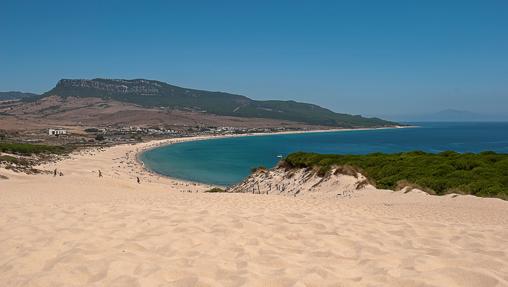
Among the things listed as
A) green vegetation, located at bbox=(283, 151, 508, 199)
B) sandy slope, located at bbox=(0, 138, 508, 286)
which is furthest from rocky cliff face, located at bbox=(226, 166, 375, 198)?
sandy slope, located at bbox=(0, 138, 508, 286)

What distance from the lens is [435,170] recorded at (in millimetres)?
20531

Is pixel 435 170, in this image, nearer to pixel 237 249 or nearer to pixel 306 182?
pixel 306 182

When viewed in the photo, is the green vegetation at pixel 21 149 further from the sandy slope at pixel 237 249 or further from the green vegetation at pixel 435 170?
the sandy slope at pixel 237 249

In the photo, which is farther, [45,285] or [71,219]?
[71,219]

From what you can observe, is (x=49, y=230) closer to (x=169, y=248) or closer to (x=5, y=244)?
(x=5, y=244)

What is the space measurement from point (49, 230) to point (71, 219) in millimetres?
1142

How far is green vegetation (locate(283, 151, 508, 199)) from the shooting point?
17.1 metres

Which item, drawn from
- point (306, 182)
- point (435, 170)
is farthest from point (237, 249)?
point (306, 182)

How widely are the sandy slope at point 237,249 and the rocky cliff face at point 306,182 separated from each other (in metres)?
10.9

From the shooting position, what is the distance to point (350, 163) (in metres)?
24.9

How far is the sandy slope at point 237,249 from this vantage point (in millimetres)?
5027

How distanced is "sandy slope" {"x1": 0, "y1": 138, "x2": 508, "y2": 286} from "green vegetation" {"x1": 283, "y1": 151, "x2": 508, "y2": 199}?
738 cm

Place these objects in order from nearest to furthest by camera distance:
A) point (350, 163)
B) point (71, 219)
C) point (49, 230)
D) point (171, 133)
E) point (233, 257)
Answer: point (233, 257) → point (49, 230) → point (71, 219) → point (350, 163) → point (171, 133)

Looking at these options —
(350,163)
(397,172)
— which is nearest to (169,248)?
(397,172)
